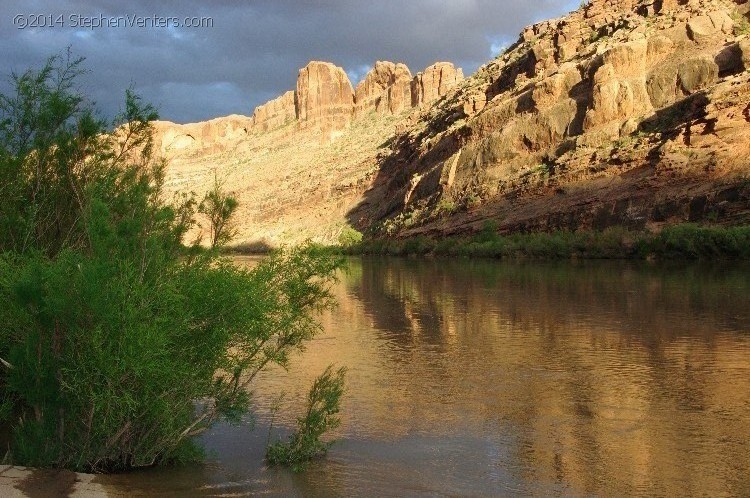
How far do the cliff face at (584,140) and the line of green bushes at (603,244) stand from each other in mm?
1440

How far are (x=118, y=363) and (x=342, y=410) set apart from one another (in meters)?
4.80

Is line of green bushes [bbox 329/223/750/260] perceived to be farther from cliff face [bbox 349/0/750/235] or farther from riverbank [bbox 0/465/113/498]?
riverbank [bbox 0/465/113/498]

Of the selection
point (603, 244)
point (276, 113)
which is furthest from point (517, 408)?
point (276, 113)

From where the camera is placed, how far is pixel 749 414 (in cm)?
1064

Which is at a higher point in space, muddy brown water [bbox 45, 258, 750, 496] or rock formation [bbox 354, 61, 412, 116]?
rock formation [bbox 354, 61, 412, 116]

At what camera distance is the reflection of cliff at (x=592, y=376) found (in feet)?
28.7

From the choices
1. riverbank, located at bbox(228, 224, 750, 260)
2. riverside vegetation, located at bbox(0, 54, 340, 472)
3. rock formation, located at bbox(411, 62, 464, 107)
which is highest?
rock formation, located at bbox(411, 62, 464, 107)

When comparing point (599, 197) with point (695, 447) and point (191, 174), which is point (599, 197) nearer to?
point (695, 447)

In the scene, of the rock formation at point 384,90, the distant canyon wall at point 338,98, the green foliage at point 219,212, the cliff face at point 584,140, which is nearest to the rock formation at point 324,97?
the distant canyon wall at point 338,98

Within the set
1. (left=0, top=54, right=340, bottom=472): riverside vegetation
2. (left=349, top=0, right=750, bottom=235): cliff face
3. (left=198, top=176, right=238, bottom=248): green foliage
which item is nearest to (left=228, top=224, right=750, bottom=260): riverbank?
(left=349, top=0, right=750, bottom=235): cliff face

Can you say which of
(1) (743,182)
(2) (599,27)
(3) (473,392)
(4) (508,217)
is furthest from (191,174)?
(3) (473,392)

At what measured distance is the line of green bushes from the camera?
3981cm

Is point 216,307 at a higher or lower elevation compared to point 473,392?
higher

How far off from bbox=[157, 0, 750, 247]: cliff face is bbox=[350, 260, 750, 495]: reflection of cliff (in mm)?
5825
